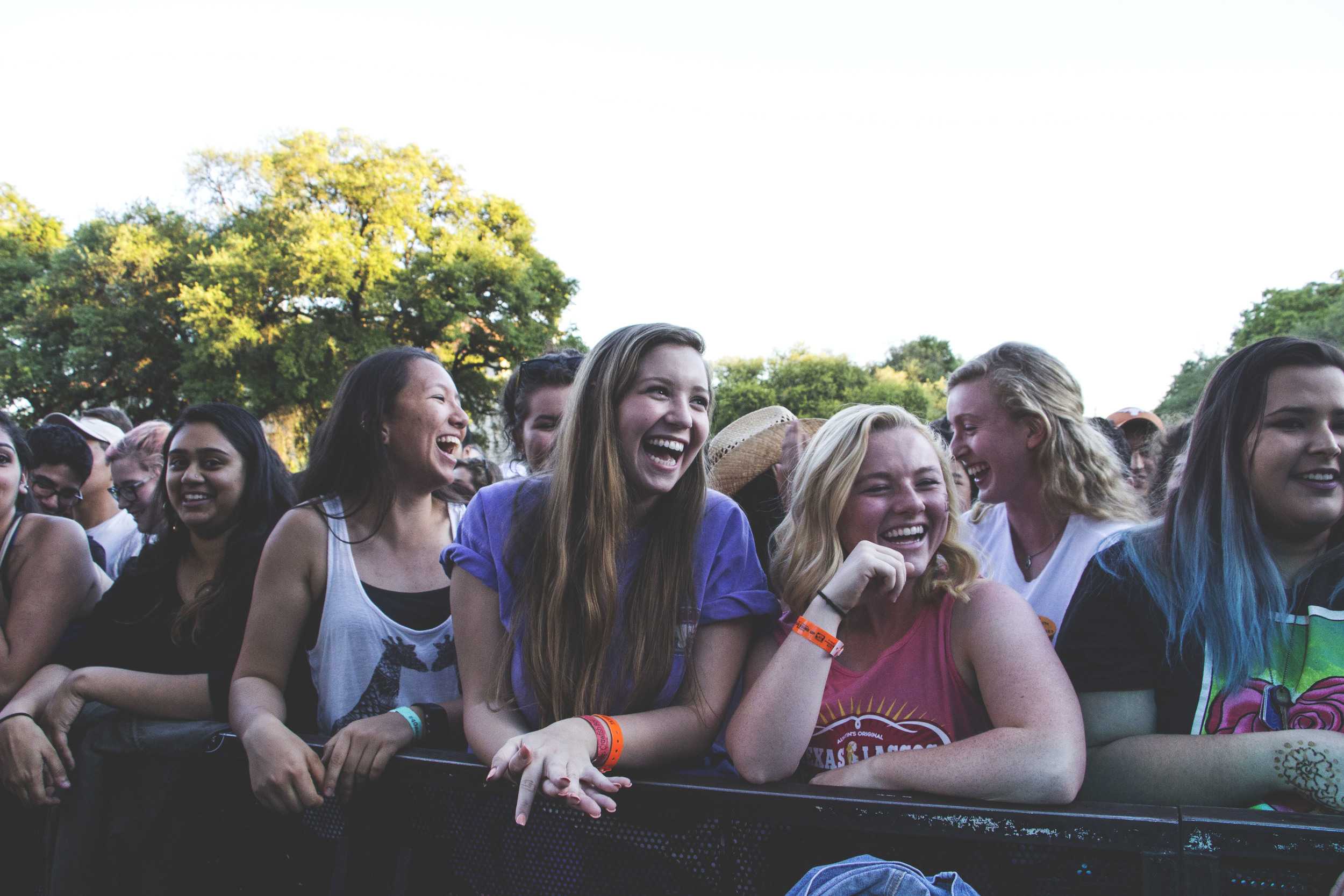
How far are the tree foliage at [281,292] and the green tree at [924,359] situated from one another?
1564 inches

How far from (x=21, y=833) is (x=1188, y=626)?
3.07 meters

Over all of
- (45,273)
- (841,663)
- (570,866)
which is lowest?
(570,866)

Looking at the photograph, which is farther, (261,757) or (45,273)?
(45,273)

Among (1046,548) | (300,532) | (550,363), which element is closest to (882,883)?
(300,532)

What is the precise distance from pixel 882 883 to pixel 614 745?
0.64 metres

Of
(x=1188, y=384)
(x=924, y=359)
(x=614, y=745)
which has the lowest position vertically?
(x=614, y=745)

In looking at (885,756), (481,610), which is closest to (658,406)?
(481,610)

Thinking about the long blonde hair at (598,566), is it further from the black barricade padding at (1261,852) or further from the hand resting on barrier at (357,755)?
the black barricade padding at (1261,852)

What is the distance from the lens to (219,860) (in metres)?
2.02

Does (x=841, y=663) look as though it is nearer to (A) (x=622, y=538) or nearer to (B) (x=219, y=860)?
(A) (x=622, y=538)

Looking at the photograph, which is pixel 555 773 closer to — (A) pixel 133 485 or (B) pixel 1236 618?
(B) pixel 1236 618

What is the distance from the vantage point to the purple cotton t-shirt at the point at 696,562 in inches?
81.7

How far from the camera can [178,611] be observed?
105 inches

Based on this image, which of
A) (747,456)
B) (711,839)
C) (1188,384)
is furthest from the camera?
(1188,384)
